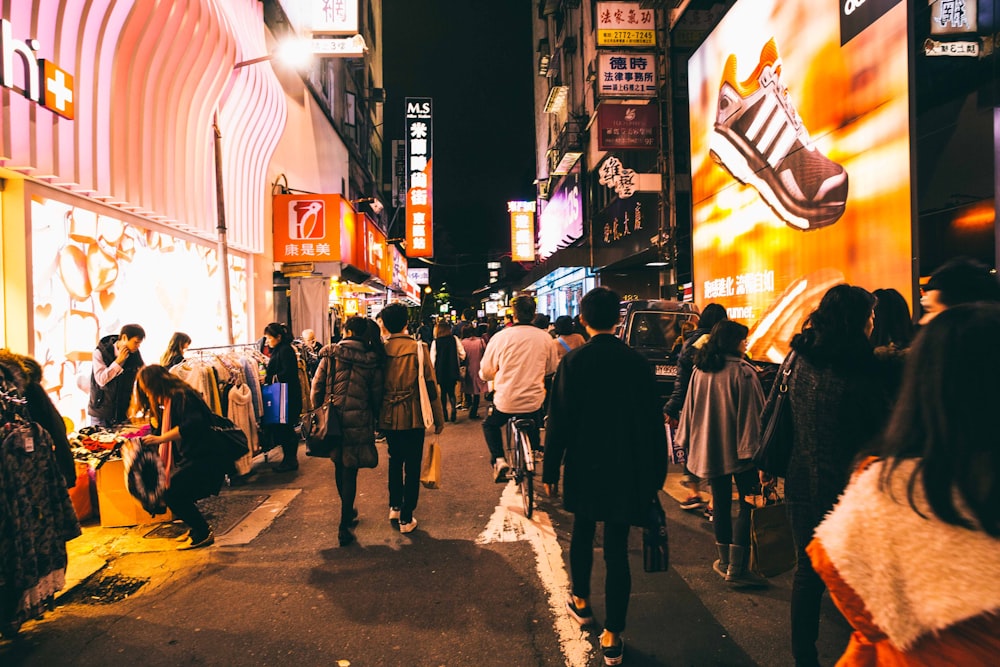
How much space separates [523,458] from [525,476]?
0.60 feet

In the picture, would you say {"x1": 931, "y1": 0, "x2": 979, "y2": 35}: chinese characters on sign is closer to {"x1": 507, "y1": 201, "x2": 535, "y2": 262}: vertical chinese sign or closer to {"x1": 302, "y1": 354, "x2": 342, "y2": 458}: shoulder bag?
{"x1": 302, "y1": 354, "x2": 342, "y2": 458}: shoulder bag

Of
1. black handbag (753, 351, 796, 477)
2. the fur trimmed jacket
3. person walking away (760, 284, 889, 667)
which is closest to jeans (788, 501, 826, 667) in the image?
person walking away (760, 284, 889, 667)

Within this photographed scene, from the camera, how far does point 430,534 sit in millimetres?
5418

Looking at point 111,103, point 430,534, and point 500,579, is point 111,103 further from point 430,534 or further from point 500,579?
point 500,579

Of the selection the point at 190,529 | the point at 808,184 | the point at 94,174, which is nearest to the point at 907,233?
the point at 808,184

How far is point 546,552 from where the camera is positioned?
4.96 meters

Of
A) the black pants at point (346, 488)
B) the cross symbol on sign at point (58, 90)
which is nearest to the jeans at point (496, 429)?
the black pants at point (346, 488)

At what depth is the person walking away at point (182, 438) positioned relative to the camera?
498 cm

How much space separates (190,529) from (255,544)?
0.69 meters

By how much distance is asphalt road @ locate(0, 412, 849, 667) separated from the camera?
3441mm

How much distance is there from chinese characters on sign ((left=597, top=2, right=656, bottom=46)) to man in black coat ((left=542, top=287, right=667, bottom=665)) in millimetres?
16545

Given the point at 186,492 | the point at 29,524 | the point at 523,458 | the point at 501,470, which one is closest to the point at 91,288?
the point at 186,492

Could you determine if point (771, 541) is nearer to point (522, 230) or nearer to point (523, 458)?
point (523, 458)

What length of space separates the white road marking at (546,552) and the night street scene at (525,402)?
39mm
